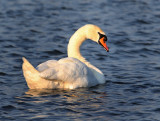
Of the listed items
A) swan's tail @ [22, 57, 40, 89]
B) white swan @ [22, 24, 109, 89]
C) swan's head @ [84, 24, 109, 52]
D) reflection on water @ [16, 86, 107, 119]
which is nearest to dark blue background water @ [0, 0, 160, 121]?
reflection on water @ [16, 86, 107, 119]

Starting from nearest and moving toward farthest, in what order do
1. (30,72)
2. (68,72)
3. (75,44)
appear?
1. (30,72)
2. (68,72)
3. (75,44)

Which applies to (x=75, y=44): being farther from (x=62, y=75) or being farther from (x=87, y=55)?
(x=87, y=55)

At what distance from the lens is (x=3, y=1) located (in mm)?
21422

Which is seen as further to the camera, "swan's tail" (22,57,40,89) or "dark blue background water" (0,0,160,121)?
"swan's tail" (22,57,40,89)

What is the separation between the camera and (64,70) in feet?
32.7

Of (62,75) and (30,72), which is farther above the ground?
(30,72)

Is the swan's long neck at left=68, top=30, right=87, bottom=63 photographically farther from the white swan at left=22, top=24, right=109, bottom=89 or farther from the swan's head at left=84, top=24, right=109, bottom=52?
the white swan at left=22, top=24, right=109, bottom=89

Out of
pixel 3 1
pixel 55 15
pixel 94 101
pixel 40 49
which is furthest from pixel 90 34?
pixel 3 1

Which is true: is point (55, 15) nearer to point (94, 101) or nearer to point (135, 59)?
point (135, 59)

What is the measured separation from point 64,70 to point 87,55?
4240 millimetres

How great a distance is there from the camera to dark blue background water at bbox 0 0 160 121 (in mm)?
8930

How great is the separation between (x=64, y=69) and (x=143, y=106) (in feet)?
6.58

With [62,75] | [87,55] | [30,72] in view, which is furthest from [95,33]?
[87,55]

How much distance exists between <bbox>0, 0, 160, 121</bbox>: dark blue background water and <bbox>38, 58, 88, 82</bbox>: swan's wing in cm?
37
